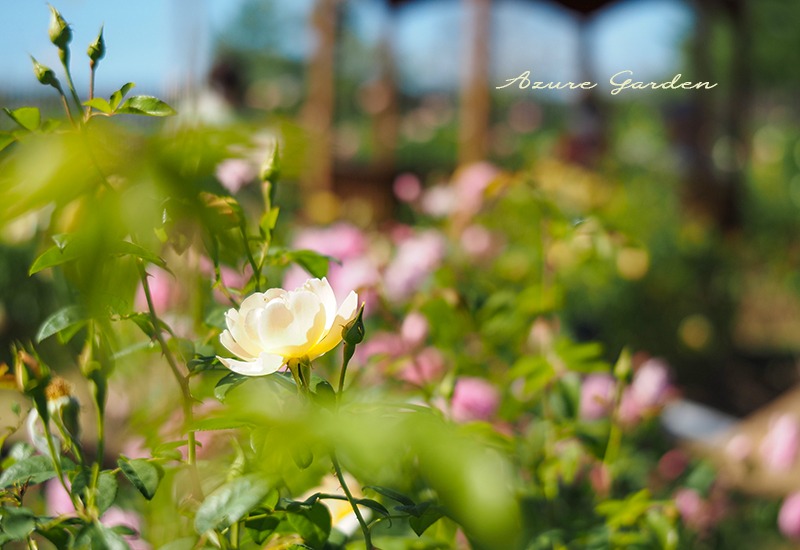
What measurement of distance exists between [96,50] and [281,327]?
0.18 metres

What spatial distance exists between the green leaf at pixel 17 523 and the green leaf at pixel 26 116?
0.19 meters

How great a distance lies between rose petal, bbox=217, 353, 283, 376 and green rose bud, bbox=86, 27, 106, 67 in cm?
18

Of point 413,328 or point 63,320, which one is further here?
point 413,328

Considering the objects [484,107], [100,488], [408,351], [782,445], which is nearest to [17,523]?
[100,488]

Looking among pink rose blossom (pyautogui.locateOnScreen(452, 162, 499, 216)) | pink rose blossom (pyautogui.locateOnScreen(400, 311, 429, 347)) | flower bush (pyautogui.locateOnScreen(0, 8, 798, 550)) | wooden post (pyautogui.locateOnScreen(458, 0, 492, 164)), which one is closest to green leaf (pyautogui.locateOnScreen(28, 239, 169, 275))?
flower bush (pyautogui.locateOnScreen(0, 8, 798, 550))

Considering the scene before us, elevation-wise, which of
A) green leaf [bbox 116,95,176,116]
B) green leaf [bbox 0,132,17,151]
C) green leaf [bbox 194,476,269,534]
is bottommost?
green leaf [bbox 194,476,269,534]

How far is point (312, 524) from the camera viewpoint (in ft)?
1.37

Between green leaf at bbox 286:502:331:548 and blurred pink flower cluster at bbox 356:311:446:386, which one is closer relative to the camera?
green leaf at bbox 286:502:331:548

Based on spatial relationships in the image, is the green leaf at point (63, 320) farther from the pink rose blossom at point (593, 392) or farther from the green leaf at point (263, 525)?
the pink rose blossom at point (593, 392)

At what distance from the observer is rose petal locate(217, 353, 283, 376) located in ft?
1.30

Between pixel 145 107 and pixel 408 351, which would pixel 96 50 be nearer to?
pixel 145 107

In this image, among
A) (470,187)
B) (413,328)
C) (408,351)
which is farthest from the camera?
(470,187)

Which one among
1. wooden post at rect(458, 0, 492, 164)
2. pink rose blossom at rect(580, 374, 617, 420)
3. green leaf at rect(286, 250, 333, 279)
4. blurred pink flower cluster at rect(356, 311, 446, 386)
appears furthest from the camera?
wooden post at rect(458, 0, 492, 164)

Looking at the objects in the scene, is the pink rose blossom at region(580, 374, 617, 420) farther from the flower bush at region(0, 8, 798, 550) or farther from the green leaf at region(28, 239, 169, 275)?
the green leaf at region(28, 239, 169, 275)
